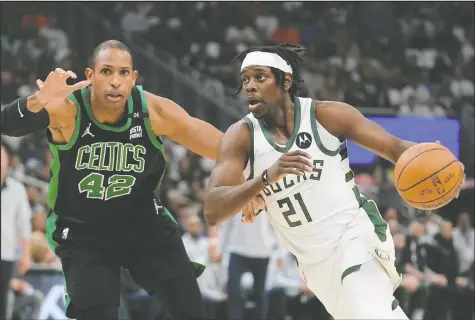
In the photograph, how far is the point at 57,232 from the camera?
5.75m

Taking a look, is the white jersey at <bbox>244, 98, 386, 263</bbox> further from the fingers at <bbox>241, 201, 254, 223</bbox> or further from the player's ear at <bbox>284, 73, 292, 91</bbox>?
the player's ear at <bbox>284, 73, 292, 91</bbox>

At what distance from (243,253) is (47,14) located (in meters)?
9.00

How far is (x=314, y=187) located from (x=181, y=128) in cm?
102

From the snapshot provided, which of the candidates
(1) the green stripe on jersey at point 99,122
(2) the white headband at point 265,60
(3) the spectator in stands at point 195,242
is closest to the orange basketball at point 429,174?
(2) the white headband at point 265,60

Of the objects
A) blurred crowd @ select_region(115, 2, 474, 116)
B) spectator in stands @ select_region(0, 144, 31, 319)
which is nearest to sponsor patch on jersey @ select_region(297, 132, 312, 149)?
spectator in stands @ select_region(0, 144, 31, 319)

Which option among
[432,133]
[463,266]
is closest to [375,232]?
[463,266]

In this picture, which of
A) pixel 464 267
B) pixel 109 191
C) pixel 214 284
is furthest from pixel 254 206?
pixel 464 267

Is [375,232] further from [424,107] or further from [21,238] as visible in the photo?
[424,107]

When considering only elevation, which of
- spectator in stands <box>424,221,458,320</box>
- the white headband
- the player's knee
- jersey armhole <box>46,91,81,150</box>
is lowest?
spectator in stands <box>424,221,458,320</box>

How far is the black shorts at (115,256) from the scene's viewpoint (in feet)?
18.1

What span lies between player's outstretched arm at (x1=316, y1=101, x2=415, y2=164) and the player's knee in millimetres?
1688

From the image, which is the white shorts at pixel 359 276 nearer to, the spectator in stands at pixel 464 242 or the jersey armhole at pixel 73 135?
the jersey armhole at pixel 73 135

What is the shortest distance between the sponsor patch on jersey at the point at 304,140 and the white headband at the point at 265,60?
0.46 metres

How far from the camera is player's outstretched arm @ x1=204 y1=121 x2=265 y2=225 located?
5.07 m
